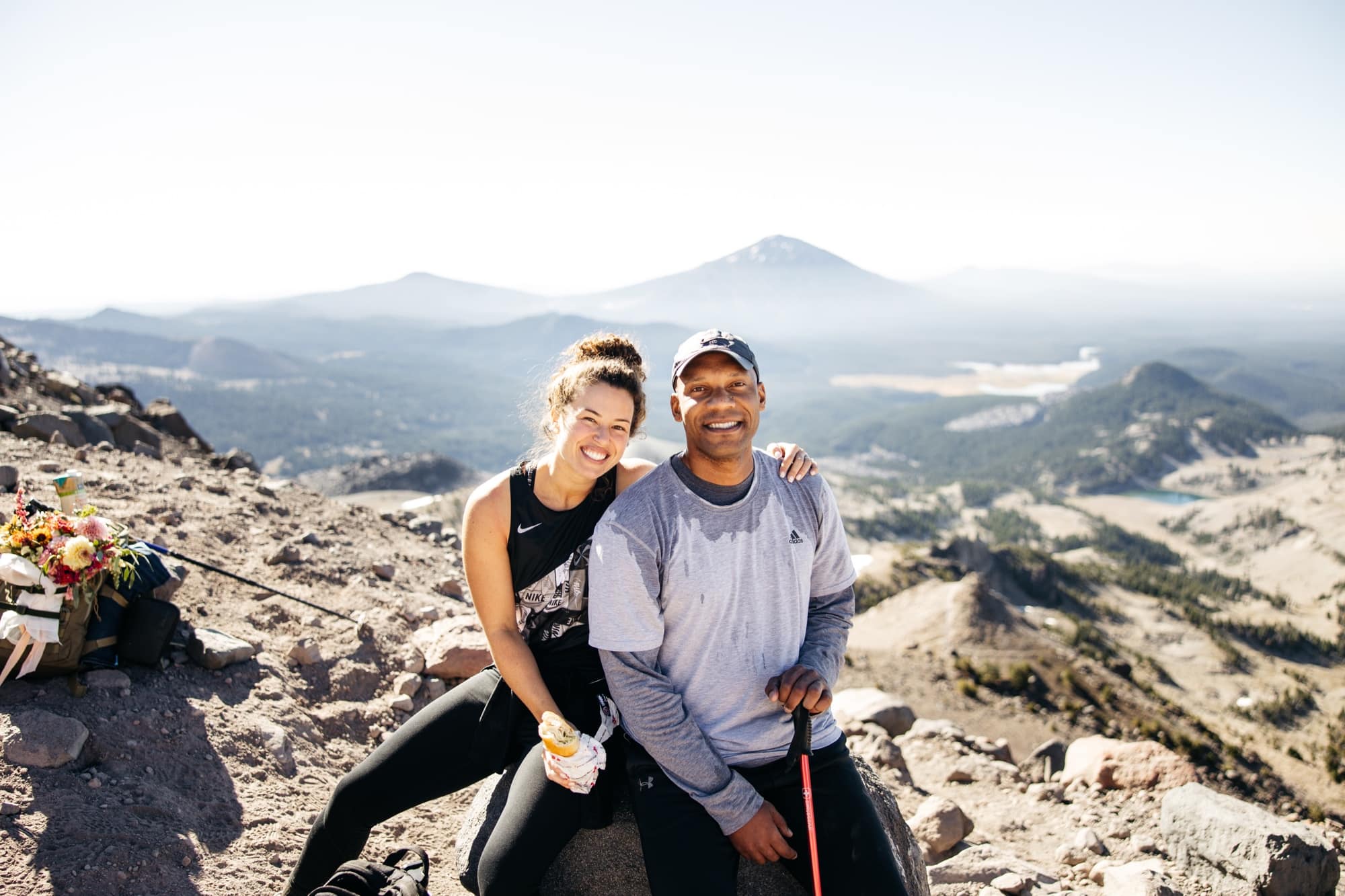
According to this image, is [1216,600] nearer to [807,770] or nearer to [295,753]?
[807,770]

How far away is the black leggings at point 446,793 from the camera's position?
2832mm

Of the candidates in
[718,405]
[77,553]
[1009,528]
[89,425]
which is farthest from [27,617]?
[1009,528]

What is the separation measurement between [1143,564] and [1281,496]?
42.8 meters

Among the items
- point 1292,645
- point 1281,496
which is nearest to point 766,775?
point 1292,645

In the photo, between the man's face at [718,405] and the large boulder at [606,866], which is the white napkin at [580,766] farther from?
the man's face at [718,405]

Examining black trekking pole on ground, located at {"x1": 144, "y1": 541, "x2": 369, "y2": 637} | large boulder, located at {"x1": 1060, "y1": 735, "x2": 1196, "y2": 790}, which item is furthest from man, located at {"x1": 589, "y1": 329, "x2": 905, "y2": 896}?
large boulder, located at {"x1": 1060, "y1": 735, "x2": 1196, "y2": 790}

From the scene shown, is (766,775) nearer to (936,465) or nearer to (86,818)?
(86,818)

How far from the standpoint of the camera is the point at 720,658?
118 inches

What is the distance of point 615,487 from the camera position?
3.43m

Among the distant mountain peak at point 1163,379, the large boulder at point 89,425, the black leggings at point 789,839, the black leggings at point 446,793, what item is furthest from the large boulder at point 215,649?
the distant mountain peak at point 1163,379

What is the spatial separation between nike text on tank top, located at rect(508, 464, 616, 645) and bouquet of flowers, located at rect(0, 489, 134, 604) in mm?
2503

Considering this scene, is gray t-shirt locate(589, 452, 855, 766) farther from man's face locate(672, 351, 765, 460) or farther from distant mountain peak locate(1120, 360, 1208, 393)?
distant mountain peak locate(1120, 360, 1208, 393)

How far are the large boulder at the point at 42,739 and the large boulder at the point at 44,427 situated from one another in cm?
653

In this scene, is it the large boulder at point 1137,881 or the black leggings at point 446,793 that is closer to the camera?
the black leggings at point 446,793
